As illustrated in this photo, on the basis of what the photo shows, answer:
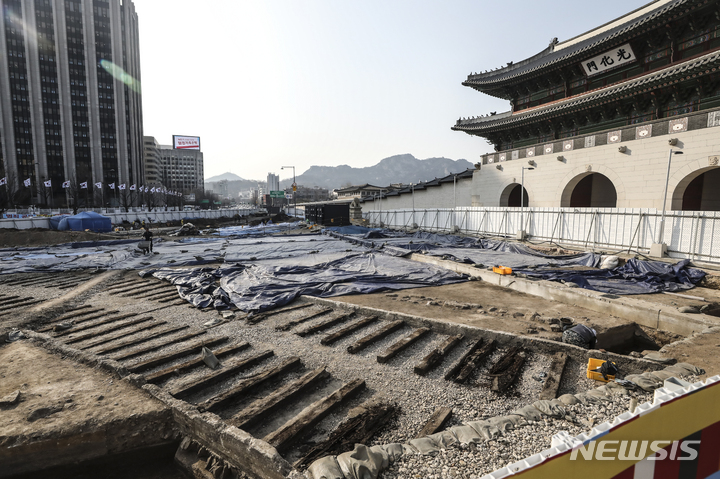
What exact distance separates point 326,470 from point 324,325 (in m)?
4.68

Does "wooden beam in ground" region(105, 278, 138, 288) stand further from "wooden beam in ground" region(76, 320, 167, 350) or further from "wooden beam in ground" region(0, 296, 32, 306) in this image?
"wooden beam in ground" region(76, 320, 167, 350)

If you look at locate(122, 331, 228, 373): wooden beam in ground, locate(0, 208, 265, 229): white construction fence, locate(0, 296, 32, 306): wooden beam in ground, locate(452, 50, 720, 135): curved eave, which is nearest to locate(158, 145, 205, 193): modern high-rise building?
locate(0, 208, 265, 229): white construction fence

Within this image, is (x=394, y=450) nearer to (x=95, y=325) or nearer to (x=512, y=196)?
(x=95, y=325)

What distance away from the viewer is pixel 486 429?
355cm

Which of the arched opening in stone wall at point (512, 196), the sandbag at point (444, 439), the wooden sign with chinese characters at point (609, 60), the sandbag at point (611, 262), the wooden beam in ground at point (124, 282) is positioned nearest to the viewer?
the sandbag at point (444, 439)

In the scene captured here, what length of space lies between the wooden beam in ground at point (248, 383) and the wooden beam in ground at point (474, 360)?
2.75 meters

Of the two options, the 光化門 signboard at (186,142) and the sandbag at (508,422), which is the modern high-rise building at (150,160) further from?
the sandbag at (508,422)

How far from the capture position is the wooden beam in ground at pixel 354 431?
376cm

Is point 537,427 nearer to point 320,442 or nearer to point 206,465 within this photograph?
point 320,442

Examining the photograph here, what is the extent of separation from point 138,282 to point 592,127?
26893 millimetres

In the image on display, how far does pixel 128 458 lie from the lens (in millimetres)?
4367

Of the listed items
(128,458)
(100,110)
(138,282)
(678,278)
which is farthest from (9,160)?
(678,278)

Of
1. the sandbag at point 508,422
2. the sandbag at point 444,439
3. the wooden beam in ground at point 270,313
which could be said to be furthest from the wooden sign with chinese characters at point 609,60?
the sandbag at point 444,439

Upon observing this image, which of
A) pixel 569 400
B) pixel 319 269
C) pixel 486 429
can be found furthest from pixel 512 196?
pixel 486 429
